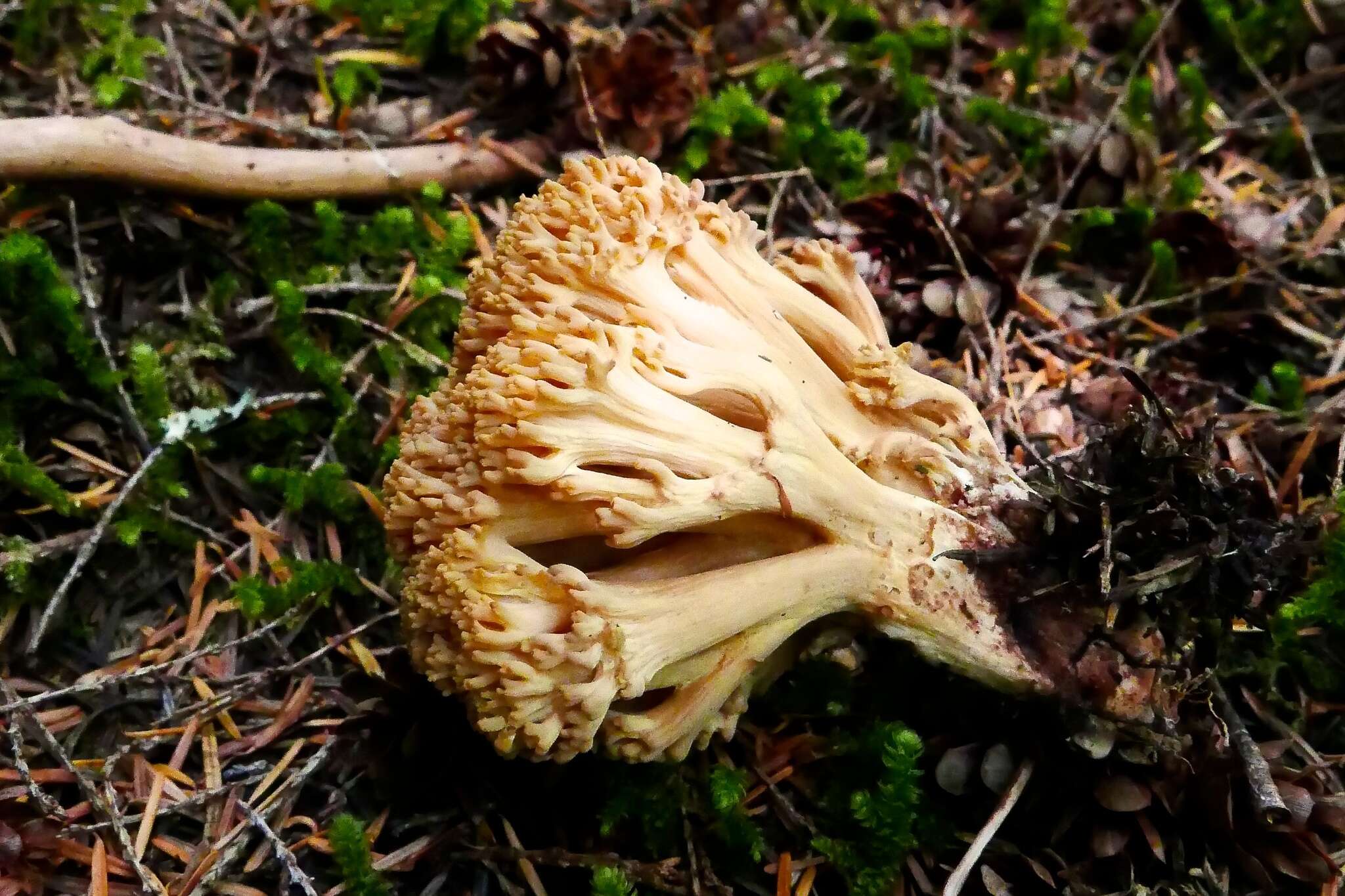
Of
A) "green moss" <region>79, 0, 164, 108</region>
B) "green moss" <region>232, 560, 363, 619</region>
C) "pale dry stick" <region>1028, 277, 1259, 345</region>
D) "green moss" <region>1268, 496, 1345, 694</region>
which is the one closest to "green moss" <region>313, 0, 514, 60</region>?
"green moss" <region>79, 0, 164, 108</region>

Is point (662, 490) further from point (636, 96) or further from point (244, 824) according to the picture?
point (636, 96)

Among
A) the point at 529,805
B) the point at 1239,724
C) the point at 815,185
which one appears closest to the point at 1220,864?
the point at 1239,724

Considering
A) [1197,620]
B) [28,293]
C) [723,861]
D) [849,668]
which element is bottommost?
[723,861]

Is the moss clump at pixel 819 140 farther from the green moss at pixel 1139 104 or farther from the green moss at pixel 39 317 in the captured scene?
the green moss at pixel 39 317

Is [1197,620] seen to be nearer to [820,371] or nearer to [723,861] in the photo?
[820,371]

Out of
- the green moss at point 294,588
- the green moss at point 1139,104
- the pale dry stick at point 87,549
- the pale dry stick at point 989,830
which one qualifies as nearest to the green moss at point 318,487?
the green moss at point 294,588

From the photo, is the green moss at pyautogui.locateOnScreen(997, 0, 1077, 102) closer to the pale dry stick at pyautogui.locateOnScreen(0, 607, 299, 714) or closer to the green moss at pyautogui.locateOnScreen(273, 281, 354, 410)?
the green moss at pyautogui.locateOnScreen(273, 281, 354, 410)

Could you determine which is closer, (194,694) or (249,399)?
(194,694)
